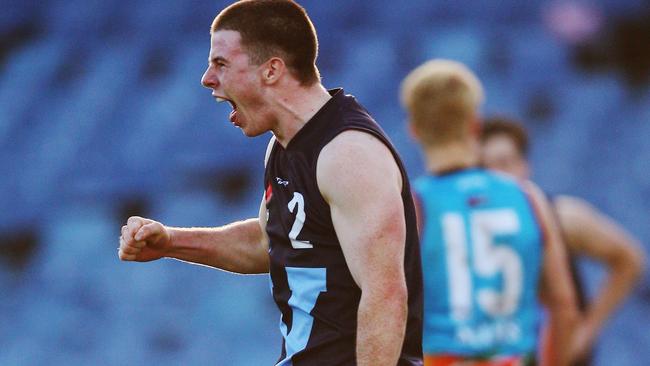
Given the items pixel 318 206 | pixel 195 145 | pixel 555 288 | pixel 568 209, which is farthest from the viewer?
pixel 195 145

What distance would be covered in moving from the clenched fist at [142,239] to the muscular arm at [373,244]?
27.0 inches

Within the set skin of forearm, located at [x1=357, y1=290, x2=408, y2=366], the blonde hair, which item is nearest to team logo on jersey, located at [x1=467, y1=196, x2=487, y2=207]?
the blonde hair

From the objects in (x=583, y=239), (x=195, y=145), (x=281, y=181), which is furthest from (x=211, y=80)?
(x=195, y=145)

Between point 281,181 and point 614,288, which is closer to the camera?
point 281,181

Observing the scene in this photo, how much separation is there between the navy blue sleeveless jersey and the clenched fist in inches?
15.4

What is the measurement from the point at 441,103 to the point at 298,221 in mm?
1604

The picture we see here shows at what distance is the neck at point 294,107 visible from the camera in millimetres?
3381

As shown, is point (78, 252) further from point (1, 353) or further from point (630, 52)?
point (630, 52)

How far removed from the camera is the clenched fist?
349cm

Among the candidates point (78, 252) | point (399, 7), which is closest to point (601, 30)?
point (399, 7)

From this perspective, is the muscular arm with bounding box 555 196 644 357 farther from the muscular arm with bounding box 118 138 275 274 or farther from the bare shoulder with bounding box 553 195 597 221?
the muscular arm with bounding box 118 138 275 274

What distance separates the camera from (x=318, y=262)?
3.30 metres

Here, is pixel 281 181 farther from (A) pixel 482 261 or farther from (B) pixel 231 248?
(A) pixel 482 261

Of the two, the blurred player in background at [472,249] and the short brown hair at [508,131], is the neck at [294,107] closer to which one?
the blurred player in background at [472,249]
